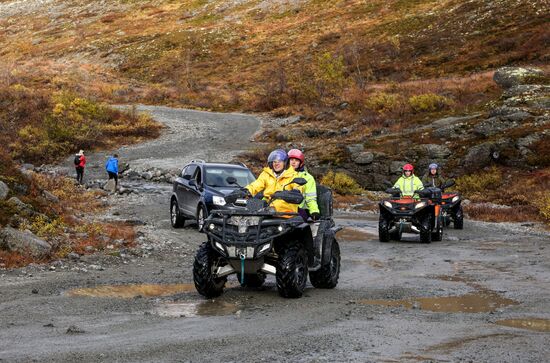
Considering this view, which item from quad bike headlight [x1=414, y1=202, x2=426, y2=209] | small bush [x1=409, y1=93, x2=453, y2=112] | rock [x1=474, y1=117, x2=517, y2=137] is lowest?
quad bike headlight [x1=414, y1=202, x2=426, y2=209]

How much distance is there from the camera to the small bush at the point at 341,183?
3172 cm

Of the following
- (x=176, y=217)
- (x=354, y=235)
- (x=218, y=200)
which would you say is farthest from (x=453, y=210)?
(x=176, y=217)

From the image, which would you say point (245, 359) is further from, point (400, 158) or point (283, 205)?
point (400, 158)

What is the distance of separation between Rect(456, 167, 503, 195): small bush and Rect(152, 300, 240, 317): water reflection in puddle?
74.7 ft

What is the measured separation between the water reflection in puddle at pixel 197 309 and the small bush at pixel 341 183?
22557mm

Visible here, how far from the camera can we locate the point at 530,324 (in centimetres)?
809

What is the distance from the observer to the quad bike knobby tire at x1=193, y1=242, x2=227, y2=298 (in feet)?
31.2

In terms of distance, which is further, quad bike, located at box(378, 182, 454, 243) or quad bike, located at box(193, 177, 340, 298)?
quad bike, located at box(378, 182, 454, 243)

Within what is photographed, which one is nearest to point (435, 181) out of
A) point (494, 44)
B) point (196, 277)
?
point (196, 277)

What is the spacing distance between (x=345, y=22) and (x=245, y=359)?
86.3 meters

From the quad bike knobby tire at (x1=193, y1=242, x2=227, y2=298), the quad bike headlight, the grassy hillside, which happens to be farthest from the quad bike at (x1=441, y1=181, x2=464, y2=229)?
the quad bike knobby tire at (x1=193, y1=242, x2=227, y2=298)

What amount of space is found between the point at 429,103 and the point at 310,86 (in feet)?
53.5

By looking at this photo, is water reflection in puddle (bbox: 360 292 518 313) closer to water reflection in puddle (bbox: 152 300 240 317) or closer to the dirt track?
the dirt track

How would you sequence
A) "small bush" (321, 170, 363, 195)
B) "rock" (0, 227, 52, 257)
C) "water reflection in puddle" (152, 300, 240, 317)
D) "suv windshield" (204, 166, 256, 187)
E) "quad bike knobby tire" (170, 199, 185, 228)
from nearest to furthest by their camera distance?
"water reflection in puddle" (152, 300, 240, 317) < "rock" (0, 227, 52, 257) < "suv windshield" (204, 166, 256, 187) < "quad bike knobby tire" (170, 199, 185, 228) < "small bush" (321, 170, 363, 195)
